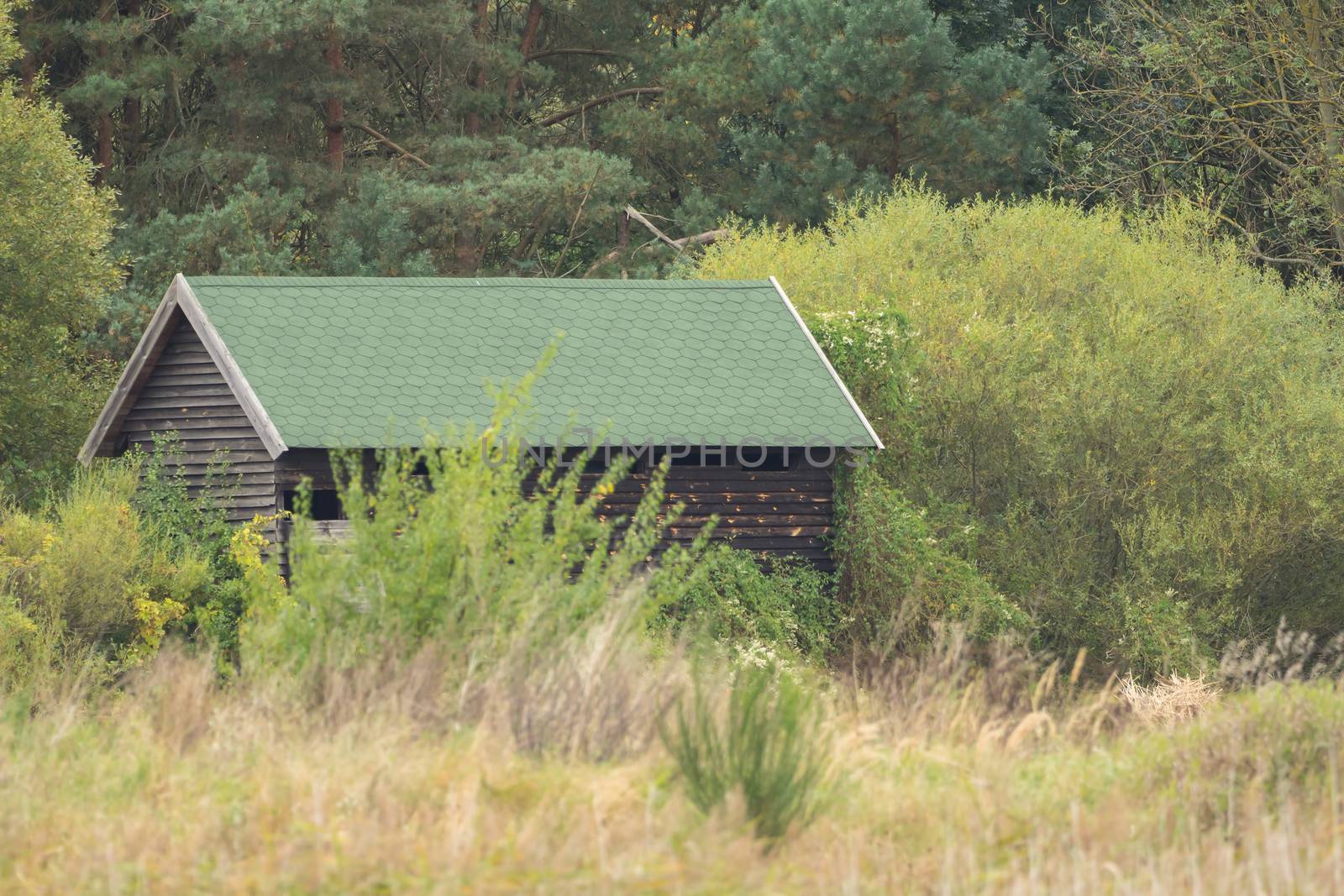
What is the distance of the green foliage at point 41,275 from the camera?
23.5 metres

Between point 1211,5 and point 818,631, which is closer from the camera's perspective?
point 818,631

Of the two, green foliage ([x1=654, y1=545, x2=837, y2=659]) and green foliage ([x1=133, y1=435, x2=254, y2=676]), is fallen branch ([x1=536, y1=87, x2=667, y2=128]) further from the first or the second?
green foliage ([x1=654, y1=545, x2=837, y2=659])

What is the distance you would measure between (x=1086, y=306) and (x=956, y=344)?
2.48m

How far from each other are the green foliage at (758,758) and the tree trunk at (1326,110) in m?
19.3

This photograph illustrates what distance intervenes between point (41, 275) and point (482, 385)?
865 centimetres

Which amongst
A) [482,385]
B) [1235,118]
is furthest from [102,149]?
[1235,118]

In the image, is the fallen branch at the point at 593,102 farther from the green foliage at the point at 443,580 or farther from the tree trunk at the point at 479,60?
the green foliage at the point at 443,580

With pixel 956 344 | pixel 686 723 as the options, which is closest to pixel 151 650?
pixel 686 723

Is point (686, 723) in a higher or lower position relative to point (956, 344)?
higher

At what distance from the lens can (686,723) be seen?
8.34m

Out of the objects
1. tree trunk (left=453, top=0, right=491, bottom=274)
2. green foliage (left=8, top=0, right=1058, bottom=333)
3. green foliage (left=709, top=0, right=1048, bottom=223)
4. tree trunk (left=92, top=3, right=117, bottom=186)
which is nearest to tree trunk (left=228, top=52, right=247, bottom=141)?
green foliage (left=8, top=0, right=1058, bottom=333)

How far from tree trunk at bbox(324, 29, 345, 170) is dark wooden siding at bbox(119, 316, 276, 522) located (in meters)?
10.9

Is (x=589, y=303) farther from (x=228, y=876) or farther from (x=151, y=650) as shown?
(x=228, y=876)

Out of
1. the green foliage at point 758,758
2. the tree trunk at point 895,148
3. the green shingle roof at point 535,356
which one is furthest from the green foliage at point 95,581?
the tree trunk at point 895,148
